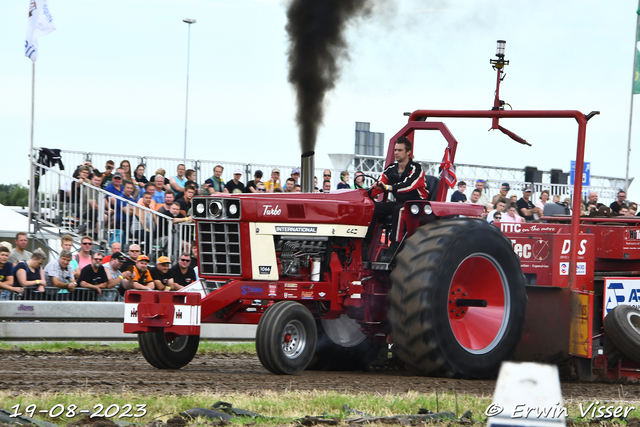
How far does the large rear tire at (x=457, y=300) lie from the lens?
→ 24.8 feet

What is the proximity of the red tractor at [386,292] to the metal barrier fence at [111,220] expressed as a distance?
213 inches

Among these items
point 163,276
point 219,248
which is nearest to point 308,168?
point 219,248

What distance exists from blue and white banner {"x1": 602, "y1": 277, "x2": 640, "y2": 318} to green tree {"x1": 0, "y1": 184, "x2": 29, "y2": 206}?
51930mm

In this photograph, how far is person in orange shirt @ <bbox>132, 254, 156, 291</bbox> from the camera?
11.5 meters

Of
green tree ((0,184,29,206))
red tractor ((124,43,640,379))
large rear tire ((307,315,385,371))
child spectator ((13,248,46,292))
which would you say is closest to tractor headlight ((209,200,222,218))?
red tractor ((124,43,640,379))

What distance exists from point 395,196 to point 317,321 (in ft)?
4.73

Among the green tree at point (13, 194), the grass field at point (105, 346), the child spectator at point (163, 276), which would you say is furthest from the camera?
the green tree at point (13, 194)

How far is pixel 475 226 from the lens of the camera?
26.7 ft

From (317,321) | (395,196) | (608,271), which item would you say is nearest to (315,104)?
(395,196)

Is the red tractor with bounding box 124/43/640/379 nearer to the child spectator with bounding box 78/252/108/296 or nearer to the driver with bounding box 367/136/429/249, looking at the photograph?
the driver with bounding box 367/136/429/249

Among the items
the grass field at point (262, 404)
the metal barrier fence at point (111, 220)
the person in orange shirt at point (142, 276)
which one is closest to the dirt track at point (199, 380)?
the grass field at point (262, 404)

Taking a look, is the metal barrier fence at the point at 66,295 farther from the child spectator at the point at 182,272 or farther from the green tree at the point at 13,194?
the green tree at the point at 13,194

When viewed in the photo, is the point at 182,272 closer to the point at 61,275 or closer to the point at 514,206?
the point at 61,275

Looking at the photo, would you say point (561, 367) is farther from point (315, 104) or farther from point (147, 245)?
point (147, 245)
